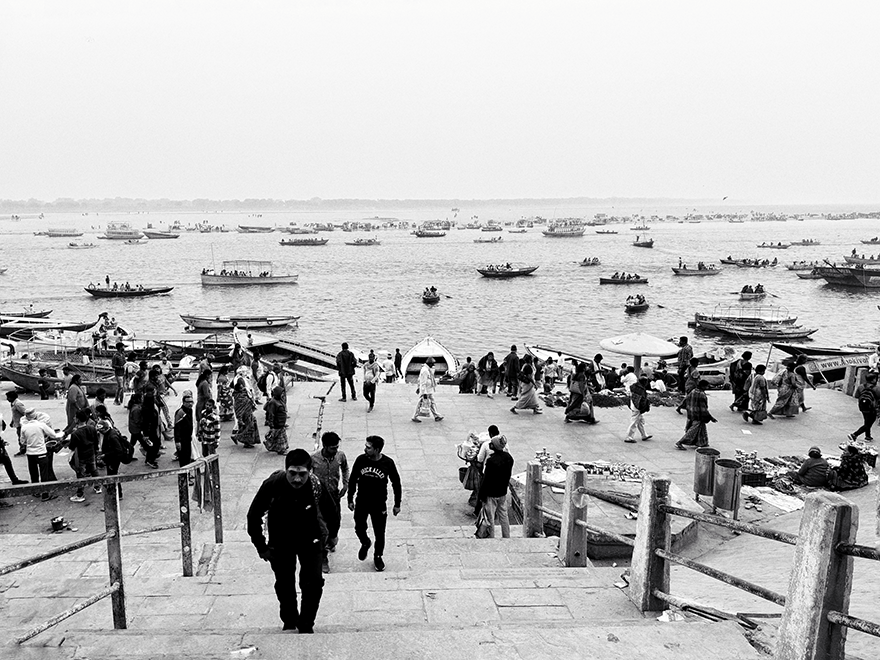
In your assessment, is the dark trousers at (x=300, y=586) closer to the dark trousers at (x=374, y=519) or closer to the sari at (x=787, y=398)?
the dark trousers at (x=374, y=519)

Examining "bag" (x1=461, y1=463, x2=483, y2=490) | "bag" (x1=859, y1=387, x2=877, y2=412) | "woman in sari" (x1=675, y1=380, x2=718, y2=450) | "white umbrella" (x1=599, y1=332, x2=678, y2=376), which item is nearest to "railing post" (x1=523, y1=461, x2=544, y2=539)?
"bag" (x1=461, y1=463, x2=483, y2=490)

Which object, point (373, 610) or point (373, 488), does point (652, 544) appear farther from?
point (373, 488)

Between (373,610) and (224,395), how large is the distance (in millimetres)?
8820

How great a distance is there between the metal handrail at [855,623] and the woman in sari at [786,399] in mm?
12043

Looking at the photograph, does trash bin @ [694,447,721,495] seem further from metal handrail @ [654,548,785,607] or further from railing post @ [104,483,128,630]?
railing post @ [104,483,128,630]

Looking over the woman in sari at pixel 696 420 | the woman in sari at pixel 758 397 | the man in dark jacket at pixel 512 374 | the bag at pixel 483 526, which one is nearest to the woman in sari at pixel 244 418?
the bag at pixel 483 526

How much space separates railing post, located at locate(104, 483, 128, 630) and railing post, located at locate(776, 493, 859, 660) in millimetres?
3905

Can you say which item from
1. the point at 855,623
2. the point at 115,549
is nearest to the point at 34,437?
the point at 115,549

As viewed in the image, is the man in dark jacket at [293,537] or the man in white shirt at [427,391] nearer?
the man in dark jacket at [293,537]

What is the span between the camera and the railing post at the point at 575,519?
19.1 feet

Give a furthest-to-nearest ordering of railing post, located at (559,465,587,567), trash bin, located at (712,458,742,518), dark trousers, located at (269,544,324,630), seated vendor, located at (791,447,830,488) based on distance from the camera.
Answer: seated vendor, located at (791,447,830,488) → trash bin, located at (712,458,742,518) → railing post, located at (559,465,587,567) → dark trousers, located at (269,544,324,630)

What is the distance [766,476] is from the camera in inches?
392

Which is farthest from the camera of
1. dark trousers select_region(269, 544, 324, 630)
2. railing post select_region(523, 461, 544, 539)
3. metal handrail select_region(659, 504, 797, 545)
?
railing post select_region(523, 461, 544, 539)

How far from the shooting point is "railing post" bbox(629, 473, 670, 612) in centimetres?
438
